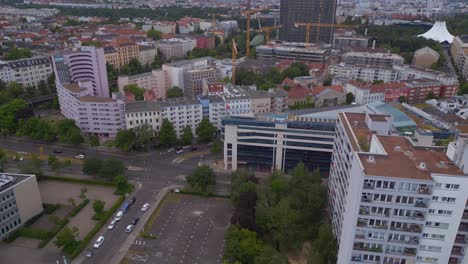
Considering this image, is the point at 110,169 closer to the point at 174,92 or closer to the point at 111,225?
the point at 111,225

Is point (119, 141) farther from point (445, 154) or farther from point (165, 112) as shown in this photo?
point (445, 154)

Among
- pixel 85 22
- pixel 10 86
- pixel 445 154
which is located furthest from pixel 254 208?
pixel 85 22

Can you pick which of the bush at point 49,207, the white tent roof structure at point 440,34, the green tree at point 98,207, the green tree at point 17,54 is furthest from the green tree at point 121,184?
the white tent roof structure at point 440,34

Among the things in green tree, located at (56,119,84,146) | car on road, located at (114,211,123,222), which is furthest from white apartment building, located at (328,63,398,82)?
car on road, located at (114,211,123,222)

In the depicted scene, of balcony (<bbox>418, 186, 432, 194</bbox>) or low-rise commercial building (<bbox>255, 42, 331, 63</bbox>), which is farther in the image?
low-rise commercial building (<bbox>255, 42, 331, 63</bbox>)

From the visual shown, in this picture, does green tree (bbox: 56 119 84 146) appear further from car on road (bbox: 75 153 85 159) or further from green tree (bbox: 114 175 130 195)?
green tree (bbox: 114 175 130 195)

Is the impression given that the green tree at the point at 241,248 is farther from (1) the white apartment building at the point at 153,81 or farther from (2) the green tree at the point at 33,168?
(1) the white apartment building at the point at 153,81
